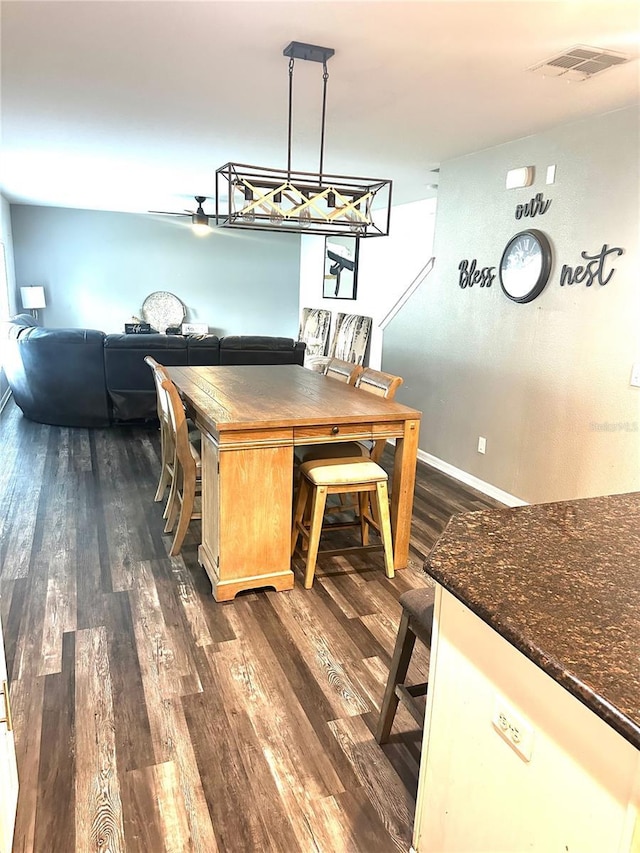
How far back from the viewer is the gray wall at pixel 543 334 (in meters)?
3.14

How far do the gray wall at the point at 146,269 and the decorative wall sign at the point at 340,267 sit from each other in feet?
4.33

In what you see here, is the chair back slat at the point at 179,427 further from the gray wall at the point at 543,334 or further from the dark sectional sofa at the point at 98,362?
the dark sectional sofa at the point at 98,362

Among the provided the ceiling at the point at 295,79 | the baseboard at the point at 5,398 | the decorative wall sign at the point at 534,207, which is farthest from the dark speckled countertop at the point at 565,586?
the baseboard at the point at 5,398

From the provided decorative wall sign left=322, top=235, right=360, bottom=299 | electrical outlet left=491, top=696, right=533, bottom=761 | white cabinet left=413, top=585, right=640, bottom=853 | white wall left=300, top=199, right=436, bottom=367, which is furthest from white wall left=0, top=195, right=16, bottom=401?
electrical outlet left=491, top=696, right=533, bottom=761

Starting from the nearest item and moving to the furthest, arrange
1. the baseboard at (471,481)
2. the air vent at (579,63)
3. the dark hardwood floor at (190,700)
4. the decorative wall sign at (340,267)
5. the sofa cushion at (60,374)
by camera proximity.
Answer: the dark hardwood floor at (190,700), the air vent at (579,63), the baseboard at (471,481), the sofa cushion at (60,374), the decorative wall sign at (340,267)

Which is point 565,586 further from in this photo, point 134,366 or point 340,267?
point 340,267

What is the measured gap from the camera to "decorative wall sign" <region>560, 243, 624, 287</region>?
3195 millimetres

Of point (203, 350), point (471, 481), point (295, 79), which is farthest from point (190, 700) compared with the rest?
point (203, 350)

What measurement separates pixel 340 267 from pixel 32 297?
13.9 ft

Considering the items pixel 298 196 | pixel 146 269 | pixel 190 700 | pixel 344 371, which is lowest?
pixel 190 700

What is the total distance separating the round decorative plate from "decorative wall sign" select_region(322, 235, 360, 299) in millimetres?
2308

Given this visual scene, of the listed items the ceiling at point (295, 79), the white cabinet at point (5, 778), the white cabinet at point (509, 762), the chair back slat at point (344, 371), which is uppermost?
the ceiling at point (295, 79)

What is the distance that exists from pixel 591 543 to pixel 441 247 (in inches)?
147

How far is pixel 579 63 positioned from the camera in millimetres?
2459
